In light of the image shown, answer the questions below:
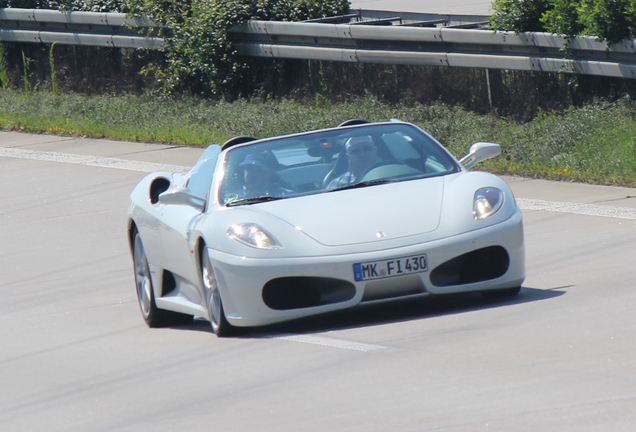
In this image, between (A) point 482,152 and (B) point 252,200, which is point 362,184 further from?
(A) point 482,152

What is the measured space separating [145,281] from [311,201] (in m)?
1.69

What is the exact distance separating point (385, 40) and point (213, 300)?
30.9ft

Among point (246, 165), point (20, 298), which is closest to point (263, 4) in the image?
point (20, 298)

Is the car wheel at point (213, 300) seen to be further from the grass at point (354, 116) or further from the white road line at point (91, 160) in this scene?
the white road line at point (91, 160)

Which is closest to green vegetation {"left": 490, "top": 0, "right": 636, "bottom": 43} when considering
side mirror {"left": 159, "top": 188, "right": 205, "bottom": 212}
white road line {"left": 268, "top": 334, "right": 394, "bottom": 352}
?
side mirror {"left": 159, "top": 188, "right": 205, "bottom": 212}

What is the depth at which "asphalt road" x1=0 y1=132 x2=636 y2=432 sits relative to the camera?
5.23m

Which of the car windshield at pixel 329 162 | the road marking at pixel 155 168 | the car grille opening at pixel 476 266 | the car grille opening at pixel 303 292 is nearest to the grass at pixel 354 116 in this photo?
the road marking at pixel 155 168

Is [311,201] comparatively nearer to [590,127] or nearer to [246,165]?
[246,165]

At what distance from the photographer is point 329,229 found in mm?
7145

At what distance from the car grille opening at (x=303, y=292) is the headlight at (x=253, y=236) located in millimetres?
204

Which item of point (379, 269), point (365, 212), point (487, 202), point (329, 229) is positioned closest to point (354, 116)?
point (487, 202)

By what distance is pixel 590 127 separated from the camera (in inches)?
523

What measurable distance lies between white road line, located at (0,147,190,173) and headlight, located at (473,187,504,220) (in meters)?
Result: 7.55

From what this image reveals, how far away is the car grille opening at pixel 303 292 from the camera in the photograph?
7062 millimetres
